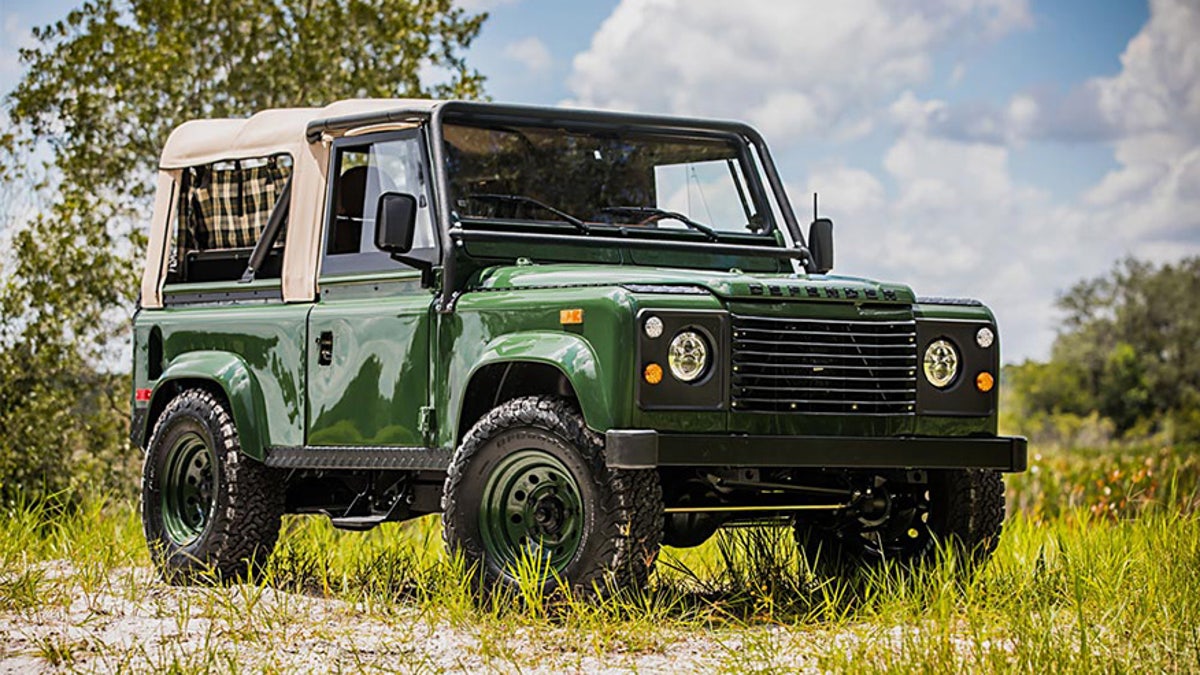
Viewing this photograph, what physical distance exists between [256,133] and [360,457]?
2.15 metres

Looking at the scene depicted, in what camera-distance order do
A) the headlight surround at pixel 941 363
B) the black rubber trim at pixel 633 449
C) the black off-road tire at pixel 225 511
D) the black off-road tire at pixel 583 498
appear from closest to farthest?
the black rubber trim at pixel 633 449 < the black off-road tire at pixel 583 498 < the headlight surround at pixel 941 363 < the black off-road tire at pixel 225 511

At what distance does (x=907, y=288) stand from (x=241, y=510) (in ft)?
11.5

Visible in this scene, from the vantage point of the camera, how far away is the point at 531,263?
8125 mm

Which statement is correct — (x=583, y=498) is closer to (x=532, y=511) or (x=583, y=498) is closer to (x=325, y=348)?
(x=532, y=511)

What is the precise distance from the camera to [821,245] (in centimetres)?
920

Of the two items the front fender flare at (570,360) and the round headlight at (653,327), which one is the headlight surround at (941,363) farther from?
the front fender flare at (570,360)

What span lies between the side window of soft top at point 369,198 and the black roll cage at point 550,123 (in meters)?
0.09

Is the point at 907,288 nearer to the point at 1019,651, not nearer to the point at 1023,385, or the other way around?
the point at 1019,651

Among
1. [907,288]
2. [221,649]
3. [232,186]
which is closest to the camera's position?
[221,649]

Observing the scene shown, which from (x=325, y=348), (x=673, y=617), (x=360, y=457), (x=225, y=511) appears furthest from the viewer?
(x=225, y=511)

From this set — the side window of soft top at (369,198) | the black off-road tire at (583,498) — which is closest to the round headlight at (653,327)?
the black off-road tire at (583,498)

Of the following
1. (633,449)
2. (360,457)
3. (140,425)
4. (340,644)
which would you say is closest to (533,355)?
(633,449)

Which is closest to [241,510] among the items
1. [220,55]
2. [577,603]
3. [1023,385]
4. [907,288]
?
[577,603]

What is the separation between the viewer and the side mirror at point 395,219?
7945 millimetres
